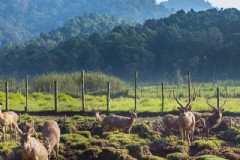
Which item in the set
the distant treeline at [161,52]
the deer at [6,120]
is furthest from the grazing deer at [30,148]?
the distant treeline at [161,52]

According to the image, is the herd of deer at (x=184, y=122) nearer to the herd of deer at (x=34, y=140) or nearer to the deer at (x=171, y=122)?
the deer at (x=171, y=122)

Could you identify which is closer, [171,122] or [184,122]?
[184,122]

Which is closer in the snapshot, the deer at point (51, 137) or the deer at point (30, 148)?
Answer: the deer at point (30, 148)

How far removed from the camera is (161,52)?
93500 mm

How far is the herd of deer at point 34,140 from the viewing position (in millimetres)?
14734

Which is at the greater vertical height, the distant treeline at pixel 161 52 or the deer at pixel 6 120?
the distant treeline at pixel 161 52

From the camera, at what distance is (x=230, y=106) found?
3344 centimetres

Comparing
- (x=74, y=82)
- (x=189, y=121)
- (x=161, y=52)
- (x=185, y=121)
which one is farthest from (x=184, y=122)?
(x=161, y=52)

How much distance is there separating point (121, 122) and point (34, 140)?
31.3 feet

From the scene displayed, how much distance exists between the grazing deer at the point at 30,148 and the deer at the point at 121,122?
355 inches

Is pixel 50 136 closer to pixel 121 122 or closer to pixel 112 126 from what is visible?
pixel 112 126

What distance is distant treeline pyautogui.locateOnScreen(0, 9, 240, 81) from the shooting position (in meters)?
85.9

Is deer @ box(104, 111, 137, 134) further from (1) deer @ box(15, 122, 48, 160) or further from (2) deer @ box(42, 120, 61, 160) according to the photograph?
(1) deer @ box(15, 122, 48, 160)

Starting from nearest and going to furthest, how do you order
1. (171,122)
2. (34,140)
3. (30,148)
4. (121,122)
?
(30,148) < (34,140) < (171,122) < (121,122)
